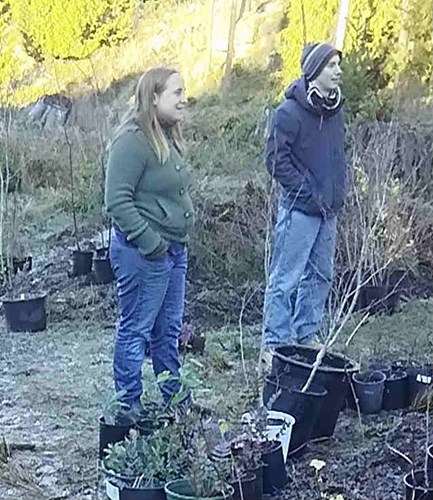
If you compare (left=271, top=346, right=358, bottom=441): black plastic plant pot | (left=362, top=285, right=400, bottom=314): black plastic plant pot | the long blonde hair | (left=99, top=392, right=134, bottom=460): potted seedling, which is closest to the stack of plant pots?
(left=271, top=346, right=358, bottom=441): black plastic plant pot

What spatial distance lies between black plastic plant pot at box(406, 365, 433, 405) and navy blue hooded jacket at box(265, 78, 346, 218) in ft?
2.86

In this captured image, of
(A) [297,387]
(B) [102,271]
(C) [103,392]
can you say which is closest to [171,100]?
(A) [297,387]

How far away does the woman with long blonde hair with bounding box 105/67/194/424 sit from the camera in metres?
3.77

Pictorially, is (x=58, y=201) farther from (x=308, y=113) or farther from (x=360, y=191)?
(x=308, y=113)

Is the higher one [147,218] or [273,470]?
[147,218]

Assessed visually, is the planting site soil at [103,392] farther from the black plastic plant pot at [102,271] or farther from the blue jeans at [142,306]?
the blue jeans at [142,306]

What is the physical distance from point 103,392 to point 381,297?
2.39m

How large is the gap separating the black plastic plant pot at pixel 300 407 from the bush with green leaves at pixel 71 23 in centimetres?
1908

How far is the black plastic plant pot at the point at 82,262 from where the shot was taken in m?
7.65

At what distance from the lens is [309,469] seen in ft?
11.9

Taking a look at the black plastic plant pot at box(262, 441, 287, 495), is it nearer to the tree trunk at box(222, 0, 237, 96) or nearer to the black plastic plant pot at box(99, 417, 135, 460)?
the black plastic plant pot at box(99, 417, 135, 460)

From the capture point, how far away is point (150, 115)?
12.5ft

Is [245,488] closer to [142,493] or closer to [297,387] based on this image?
[142,493]

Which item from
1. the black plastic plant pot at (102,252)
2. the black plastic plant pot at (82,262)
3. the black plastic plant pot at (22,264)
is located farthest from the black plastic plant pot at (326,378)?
the black plastic plant pot at (22,264)
